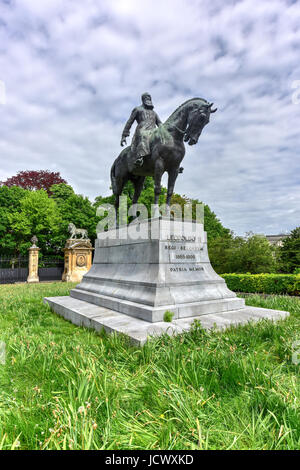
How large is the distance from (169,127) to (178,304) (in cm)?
437

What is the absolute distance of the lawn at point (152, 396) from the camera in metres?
1.90

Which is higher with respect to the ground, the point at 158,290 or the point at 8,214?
the point at 8,214

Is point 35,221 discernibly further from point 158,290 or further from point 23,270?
point 158,290

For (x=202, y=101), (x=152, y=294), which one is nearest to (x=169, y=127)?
(x=202, y=101)

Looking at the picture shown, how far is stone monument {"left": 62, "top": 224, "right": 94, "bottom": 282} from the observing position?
86.9ft

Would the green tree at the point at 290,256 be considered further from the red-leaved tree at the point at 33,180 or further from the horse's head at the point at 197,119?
the red-leaved tree at the point at 33,180

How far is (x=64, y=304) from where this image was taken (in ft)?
24.2

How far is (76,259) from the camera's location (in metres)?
26.9

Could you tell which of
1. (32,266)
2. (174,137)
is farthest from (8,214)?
(174,137)

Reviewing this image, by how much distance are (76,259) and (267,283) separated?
18889 mm

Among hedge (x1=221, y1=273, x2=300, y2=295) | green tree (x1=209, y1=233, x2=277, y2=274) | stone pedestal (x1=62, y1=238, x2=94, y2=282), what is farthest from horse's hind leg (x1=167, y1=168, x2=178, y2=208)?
stone pedestal (x1=62, y1=238, x2=94, y2=282)

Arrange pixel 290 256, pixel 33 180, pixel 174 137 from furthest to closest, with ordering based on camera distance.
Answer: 1. pixel 33 180
2. pixel 290 256
3. pixel 174 137

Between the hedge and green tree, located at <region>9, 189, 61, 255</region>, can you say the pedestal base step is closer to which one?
the hedge

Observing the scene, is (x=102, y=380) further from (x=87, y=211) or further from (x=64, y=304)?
(x=87, y=211)
